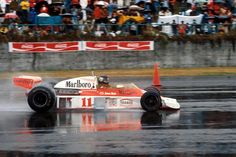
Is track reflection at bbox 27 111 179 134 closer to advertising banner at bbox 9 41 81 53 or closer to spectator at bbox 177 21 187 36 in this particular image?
advertising banner at bbox 9 41 81 53

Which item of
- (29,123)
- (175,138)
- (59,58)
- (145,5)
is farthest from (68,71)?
(175,138)

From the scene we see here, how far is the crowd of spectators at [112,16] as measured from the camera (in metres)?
27.2

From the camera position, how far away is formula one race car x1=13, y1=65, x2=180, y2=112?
1363 cm

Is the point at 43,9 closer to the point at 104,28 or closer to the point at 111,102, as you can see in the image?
the point at 104,28

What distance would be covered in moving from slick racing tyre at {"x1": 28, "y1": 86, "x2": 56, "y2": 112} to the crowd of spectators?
44.2ft

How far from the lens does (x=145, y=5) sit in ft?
93.9

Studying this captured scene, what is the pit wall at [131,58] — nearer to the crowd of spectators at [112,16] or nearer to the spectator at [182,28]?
the spectator at [182,28]

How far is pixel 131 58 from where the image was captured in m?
27.1

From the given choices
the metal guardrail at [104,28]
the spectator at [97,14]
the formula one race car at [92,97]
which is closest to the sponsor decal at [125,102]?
the formula one race car at [92,97]

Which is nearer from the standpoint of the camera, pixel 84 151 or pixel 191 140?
pixel 84 151

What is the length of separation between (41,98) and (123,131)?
3163mm

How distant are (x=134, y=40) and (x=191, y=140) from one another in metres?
17.3

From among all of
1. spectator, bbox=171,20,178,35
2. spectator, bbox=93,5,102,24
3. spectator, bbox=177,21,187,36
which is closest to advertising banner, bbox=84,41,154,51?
spectator, bbox=93,5,102,24

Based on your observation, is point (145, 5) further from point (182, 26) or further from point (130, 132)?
point (130, 132)
